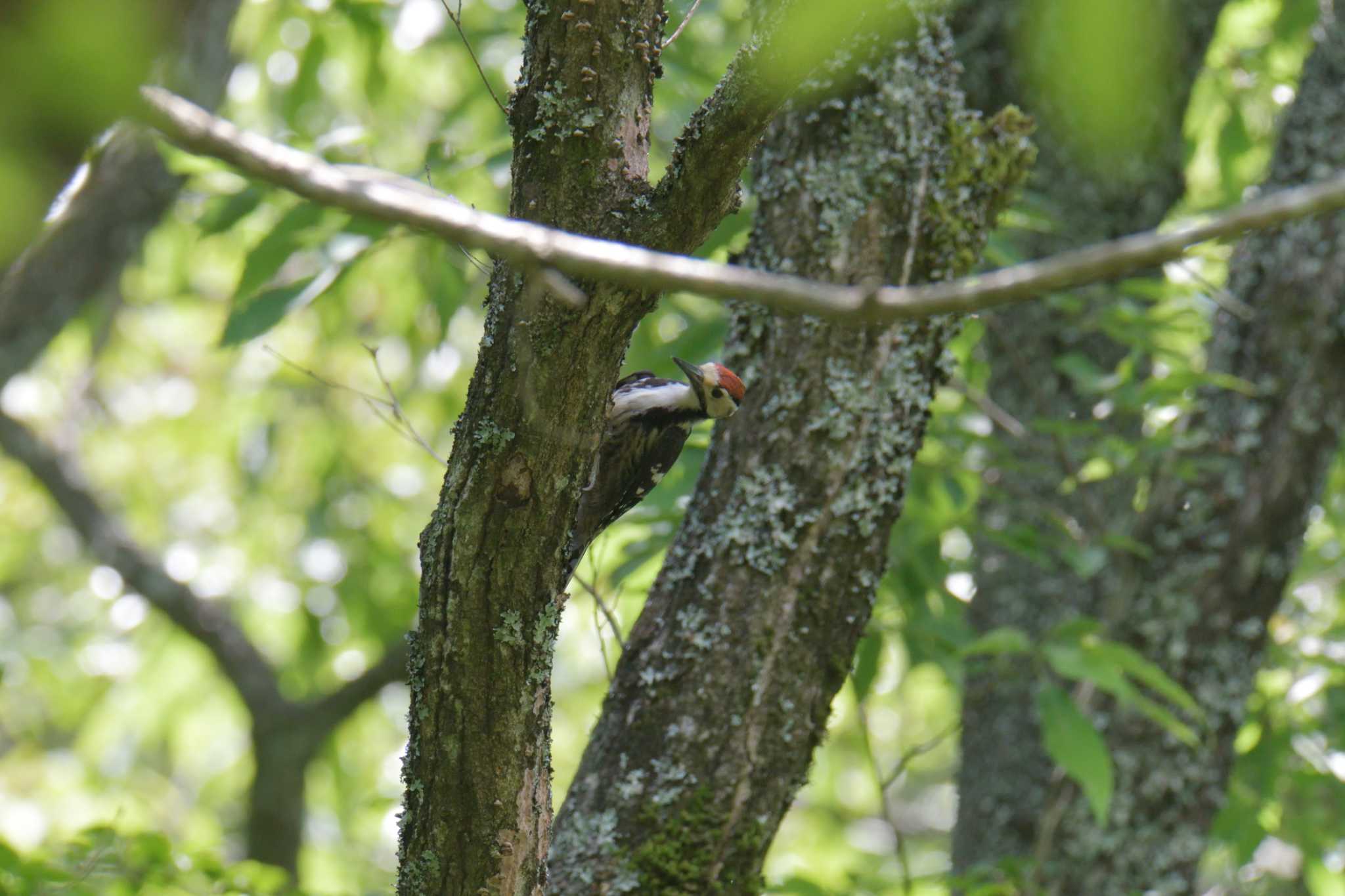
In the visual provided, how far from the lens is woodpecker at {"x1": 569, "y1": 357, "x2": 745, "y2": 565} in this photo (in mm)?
3504

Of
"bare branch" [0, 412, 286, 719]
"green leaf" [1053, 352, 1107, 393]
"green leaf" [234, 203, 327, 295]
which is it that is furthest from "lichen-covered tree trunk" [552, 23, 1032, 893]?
"bare branch" [0, 412, 286, 719]

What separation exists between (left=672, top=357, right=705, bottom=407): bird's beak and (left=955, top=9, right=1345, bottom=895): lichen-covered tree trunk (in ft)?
3.87

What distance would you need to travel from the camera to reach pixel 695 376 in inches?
127

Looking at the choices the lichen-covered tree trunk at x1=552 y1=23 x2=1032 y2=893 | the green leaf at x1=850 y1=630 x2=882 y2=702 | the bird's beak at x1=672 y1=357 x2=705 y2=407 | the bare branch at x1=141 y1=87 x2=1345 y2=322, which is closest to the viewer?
the bare branch at x1=141 y1=87 x2=1345 y2=322

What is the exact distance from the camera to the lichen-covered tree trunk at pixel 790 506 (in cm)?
233

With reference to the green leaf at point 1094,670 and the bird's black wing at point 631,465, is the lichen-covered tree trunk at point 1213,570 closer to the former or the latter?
the green leaf at point 1094,670

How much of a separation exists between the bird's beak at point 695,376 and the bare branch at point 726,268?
7.54ft

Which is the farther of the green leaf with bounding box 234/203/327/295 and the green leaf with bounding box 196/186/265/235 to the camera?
the green leaf with bounding box 196/186/265/235

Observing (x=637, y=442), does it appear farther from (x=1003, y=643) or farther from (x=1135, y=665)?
(x=1135, y=665)

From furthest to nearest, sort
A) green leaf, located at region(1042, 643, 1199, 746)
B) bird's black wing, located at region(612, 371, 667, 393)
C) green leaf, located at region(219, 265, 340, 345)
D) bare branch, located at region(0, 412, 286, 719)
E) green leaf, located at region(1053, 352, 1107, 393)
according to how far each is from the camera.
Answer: bare branch, located at region(0, 412, 286, 719) → bird's black wing, located at region(612, 371, 667, 393) → green leaf, located at region(1053, 352, 1107, 393) → green leaf, located at region(219, 265, 340, 345) → green leaf, located at region(1042, 643, 1199, 746)

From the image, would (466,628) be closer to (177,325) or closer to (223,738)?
(223,738)

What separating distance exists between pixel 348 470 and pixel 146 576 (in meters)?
1.18

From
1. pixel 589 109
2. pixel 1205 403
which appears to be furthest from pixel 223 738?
pixel 589 109

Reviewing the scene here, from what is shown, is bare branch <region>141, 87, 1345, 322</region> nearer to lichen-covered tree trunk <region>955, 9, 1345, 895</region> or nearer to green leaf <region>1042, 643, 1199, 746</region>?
green leaf <region>1042, 643, 1199, 746</region>
